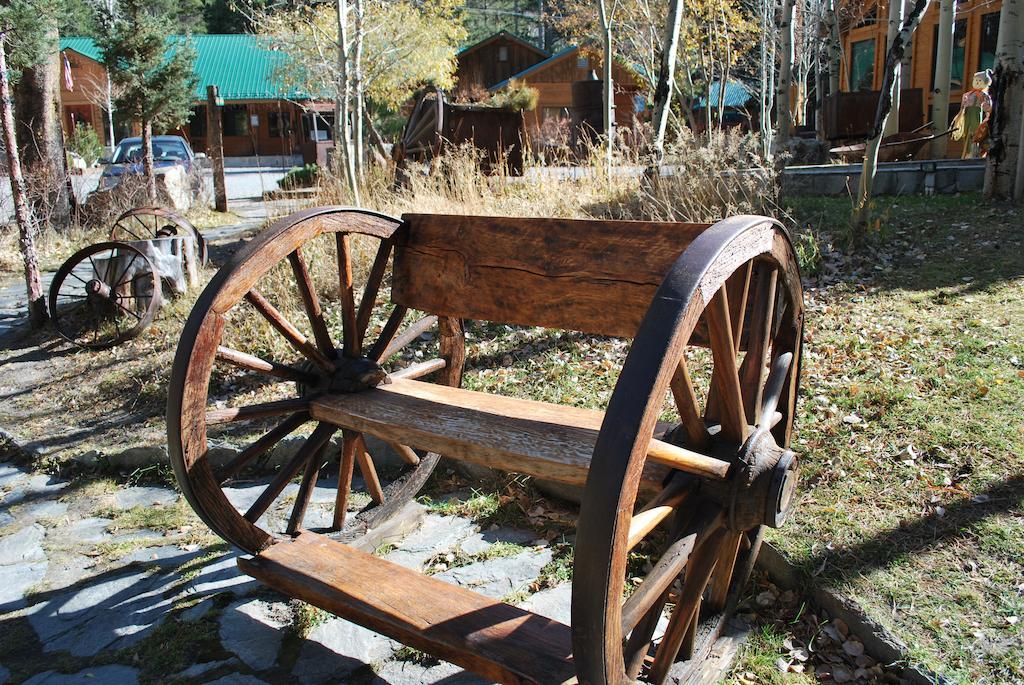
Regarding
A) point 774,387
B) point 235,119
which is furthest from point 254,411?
point 235,119

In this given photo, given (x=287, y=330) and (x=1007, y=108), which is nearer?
(x=287, y=330)

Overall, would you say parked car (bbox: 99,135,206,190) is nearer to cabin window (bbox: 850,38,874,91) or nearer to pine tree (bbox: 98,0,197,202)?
pine tree (bbox: 98,0,197,202)

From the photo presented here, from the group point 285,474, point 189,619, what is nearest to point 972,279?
point 285,474

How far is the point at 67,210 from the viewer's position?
1130cm

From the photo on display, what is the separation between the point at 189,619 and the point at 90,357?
4.15 metres

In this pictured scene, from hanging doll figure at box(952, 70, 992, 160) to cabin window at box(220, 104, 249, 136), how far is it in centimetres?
3319

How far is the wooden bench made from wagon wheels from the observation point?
5.57ft

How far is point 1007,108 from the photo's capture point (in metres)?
7.65

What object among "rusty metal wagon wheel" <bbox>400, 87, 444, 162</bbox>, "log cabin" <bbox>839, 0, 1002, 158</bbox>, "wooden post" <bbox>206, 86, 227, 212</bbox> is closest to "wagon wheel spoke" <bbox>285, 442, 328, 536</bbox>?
"rusty metal wagon wheel" <bbox>400, 87, 444, 162</bbox>

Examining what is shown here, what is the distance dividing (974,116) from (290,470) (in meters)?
11.8

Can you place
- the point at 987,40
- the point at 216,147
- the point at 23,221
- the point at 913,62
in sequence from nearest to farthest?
the point at 23,221 → the point at 216,147 → the point at 987,40 → the point at 913,62

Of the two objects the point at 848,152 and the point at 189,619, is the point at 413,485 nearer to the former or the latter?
the point at 189,619

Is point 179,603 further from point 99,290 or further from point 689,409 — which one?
point 99,290

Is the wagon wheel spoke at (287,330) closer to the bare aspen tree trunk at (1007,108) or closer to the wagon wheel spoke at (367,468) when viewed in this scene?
the wagon wheel spoke at (367,468)
